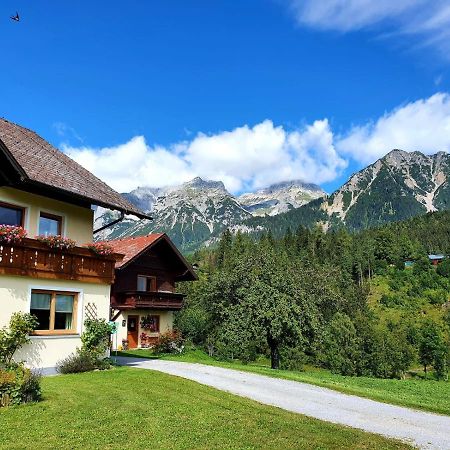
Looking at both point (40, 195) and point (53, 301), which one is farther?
point (40, 195)

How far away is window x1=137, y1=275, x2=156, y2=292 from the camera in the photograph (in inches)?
1362

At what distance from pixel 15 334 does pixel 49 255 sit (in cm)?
295

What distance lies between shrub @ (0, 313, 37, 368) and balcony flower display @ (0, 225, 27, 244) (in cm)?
228

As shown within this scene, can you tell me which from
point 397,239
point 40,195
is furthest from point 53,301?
point 397,239

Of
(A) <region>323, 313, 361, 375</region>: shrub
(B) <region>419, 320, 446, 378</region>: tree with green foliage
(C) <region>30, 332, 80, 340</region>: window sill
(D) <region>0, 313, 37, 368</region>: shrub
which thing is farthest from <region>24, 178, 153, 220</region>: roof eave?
(B) <region>419, 320, 446, 378</region>: tree with green foliage

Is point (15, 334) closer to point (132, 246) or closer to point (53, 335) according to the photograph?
point (53, 335)

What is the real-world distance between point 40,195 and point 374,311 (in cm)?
6876

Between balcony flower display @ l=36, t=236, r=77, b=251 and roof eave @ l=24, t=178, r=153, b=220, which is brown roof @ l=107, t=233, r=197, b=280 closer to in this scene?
roof eave @ l=24, t=178, r=153, b=220

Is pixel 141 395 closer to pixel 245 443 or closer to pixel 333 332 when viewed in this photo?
pixel 245 443

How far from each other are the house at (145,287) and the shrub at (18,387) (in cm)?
1955

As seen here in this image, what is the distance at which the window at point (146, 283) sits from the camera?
34594 millimetres

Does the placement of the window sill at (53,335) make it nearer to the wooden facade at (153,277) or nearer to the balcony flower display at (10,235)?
the balcony flower display at (10,235)

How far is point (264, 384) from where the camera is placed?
1584 cm

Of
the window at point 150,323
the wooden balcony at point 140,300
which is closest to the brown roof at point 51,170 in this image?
the wooden balcony at point 140,300
